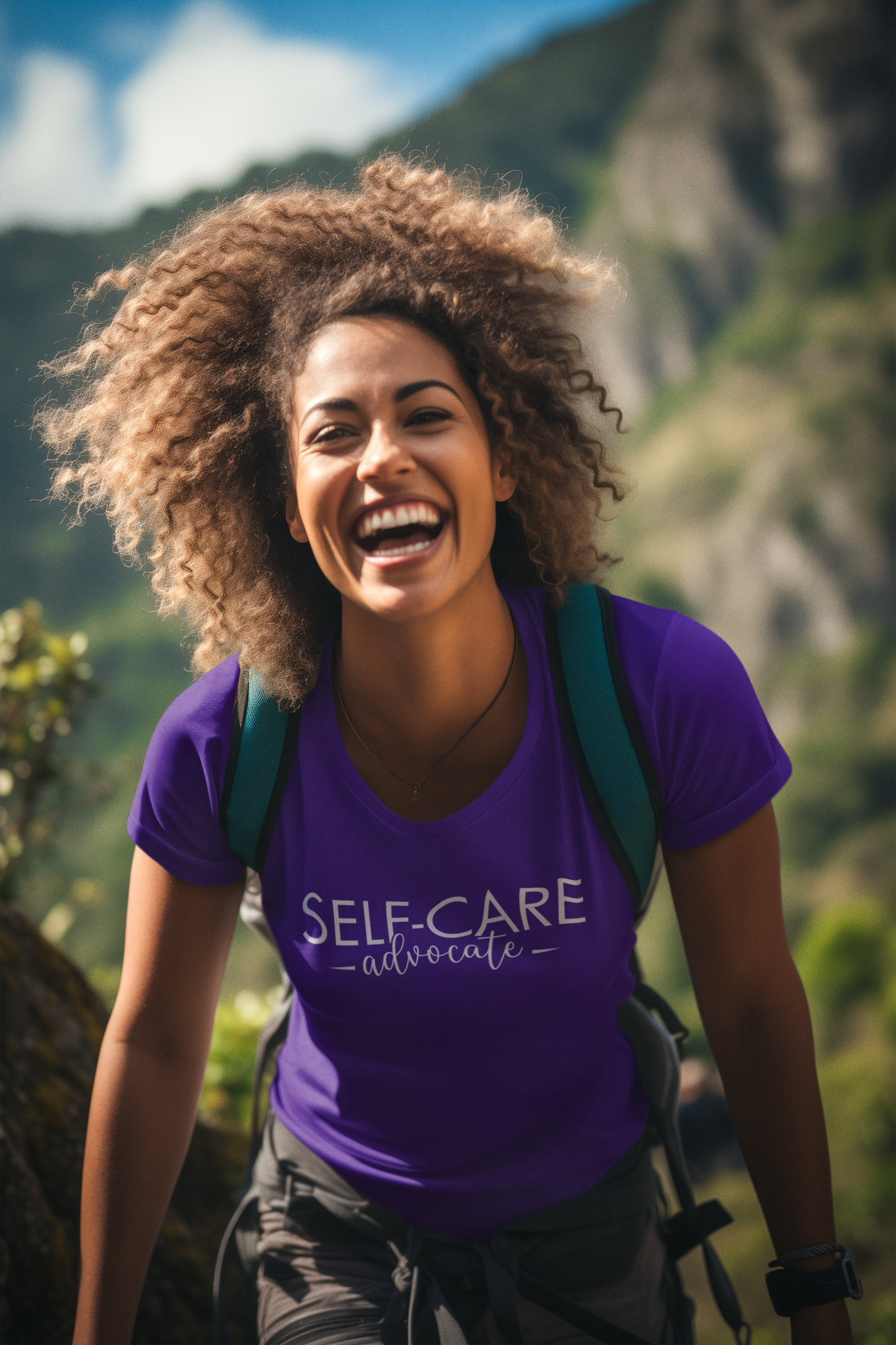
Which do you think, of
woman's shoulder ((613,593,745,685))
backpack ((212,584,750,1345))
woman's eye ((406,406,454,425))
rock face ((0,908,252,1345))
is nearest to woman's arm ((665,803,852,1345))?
backpack ((212,584,750,1345))

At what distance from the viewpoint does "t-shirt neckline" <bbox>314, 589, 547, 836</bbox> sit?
4.98 ft

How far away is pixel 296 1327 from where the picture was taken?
1630 mm

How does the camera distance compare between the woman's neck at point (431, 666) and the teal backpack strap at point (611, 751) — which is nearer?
the teal backpack strap at point (611, 751)

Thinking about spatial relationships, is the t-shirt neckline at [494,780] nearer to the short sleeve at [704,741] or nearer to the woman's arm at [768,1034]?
the short sleeve at [704,741]

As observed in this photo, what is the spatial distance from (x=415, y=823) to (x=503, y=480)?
636mm

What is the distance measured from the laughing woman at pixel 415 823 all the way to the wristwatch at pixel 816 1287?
0.02 metres

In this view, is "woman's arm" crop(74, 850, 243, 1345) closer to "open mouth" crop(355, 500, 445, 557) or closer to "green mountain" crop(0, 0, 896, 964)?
"open mouth" crop(355, 500, 445, 557)

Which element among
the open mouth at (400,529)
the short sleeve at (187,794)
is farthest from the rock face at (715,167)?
the short sleeve at (187,794)

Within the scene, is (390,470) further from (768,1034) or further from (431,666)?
(768,1034)

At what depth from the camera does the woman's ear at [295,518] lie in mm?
1696

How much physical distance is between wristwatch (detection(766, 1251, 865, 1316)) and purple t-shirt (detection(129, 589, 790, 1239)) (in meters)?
0.32

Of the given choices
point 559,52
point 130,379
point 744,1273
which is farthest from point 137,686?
point 559,52

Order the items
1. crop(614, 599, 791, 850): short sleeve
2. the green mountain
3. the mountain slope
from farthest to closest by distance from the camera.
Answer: the mountain slope < the green mountain < crop(614, 599, 791, 850): short sleeve

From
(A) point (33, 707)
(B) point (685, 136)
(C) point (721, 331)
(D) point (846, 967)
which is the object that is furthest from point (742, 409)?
(A) point (33, 707)
